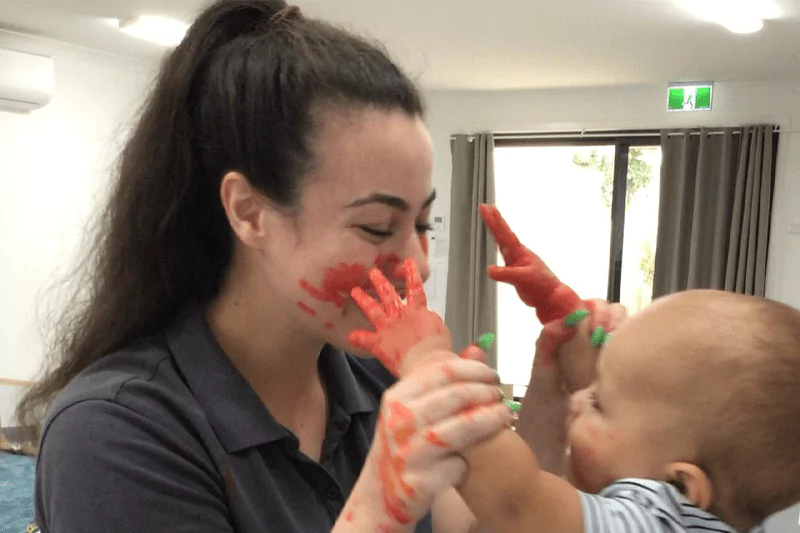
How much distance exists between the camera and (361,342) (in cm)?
84

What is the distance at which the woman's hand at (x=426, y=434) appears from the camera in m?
0.71

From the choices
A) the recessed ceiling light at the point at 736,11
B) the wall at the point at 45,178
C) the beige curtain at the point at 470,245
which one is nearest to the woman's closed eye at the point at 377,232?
the recessed ceiling light at the point at 736,11

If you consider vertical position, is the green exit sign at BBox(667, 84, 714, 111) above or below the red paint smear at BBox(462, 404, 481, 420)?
above

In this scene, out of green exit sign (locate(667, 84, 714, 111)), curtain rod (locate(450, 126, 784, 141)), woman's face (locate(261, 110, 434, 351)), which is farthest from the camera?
curtain rod (locate(450, 126, 784, 141))

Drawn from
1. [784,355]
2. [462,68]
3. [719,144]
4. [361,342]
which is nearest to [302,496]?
[361,342]

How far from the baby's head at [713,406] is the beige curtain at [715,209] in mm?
4253

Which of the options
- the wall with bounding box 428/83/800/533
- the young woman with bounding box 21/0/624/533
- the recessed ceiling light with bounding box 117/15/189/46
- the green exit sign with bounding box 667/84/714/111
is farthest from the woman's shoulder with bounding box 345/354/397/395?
the green exit sign with bounding box 667/84/714/111

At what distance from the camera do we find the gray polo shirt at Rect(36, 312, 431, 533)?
77 centimetres

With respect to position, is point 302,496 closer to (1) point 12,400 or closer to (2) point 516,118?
(1) point 12,400

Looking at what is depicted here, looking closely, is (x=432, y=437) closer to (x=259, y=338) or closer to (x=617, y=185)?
(x=259, y=338)

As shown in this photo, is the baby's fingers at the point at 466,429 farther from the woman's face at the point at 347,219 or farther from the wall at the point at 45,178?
the wall at the point at 45,178

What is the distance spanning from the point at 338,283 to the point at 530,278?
349 millimetres

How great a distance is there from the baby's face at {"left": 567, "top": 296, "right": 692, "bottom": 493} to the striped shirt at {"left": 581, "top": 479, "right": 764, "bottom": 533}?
5 cm

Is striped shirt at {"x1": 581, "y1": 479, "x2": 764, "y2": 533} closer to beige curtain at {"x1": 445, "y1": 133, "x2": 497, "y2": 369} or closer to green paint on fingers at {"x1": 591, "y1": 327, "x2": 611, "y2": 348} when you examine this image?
green paint on fingers at {"x1": 591, "y1": 327, "x2": 611, "y2": 348}
